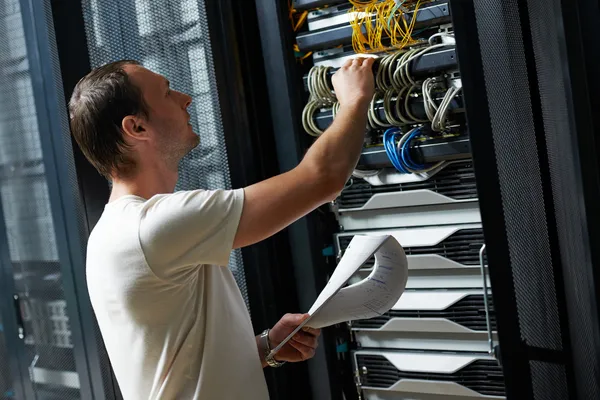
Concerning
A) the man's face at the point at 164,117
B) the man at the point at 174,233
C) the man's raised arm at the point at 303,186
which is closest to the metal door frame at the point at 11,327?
the man at the point at 174,233

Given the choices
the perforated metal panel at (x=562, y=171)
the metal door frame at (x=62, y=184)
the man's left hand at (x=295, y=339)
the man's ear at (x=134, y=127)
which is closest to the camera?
the perforated metal panel at (x=562, y=171)

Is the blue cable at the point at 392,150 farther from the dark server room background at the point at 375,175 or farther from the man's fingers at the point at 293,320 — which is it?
the man's fingers at the point at 293,320

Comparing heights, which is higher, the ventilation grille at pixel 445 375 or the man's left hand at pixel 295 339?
the man's left hand at pixel 295 339

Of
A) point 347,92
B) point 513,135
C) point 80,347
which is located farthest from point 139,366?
point 513,135

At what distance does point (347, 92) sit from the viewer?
173 cm

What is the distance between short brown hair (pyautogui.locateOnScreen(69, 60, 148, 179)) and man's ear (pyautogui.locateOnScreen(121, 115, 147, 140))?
1cm

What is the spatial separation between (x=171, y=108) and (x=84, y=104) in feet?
0.60

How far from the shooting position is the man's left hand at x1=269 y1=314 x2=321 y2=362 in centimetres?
180

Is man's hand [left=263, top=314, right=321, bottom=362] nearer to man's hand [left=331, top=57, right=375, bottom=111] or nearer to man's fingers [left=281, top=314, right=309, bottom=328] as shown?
man's fingers [left=281, top=314, right=309, bottom=328]

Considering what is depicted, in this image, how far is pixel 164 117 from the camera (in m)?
1.75

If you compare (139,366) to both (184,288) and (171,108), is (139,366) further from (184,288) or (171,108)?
(171,108)

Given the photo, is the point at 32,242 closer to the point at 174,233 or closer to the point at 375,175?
the point at 174,233

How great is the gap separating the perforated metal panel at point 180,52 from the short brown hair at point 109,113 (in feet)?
1.31

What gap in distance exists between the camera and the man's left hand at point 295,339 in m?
1.80
